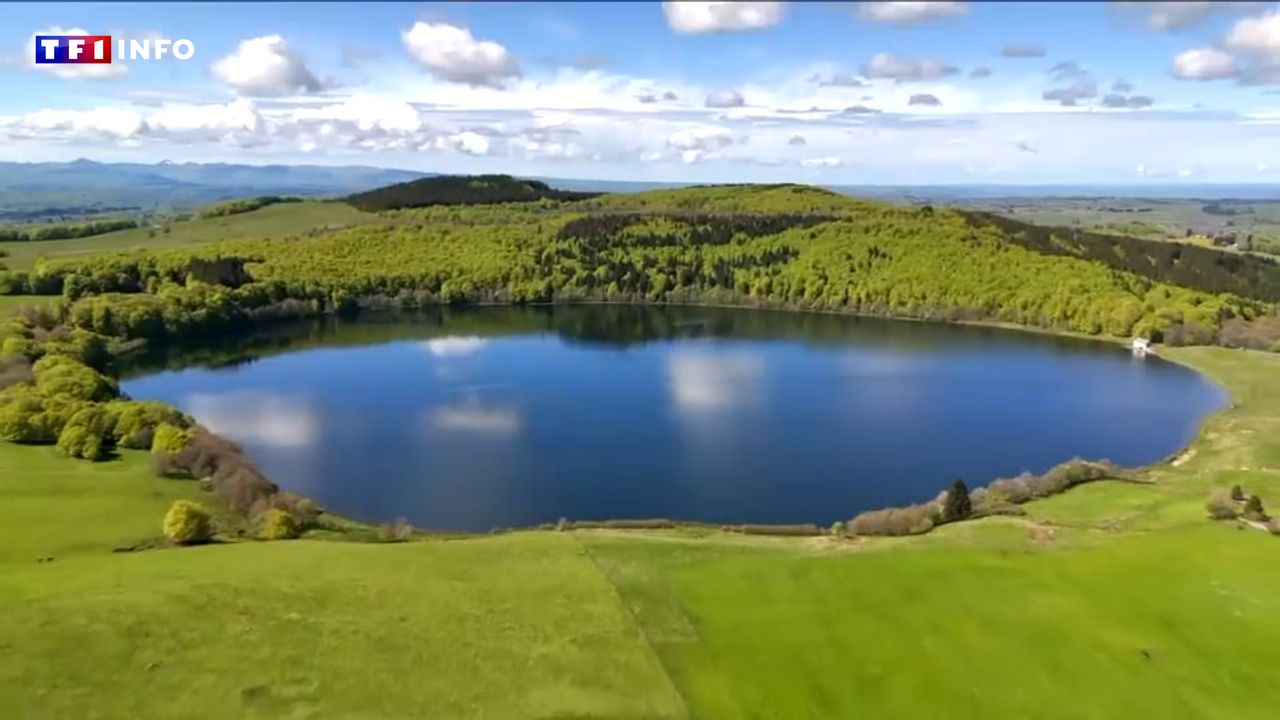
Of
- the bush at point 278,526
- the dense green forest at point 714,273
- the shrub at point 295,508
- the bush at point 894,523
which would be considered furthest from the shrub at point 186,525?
the dense green forest at point 714,273

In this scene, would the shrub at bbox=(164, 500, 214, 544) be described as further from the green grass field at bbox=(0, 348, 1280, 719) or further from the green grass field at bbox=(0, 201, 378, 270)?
the green grass field at bbox=(0, 201, 378, 270)

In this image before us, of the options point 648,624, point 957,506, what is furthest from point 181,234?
point 648,624

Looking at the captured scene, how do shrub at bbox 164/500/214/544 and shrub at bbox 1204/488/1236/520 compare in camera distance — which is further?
shrub at bbox 1204/488/1236/520

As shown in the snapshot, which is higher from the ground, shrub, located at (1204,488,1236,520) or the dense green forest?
the dense green forest

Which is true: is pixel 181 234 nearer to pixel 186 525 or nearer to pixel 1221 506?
pixel 186 525

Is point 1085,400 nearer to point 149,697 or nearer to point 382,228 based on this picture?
point 149,697

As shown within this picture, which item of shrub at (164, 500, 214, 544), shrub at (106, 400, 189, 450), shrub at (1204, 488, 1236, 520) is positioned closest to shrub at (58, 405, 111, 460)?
shrub at (106, 400, 189, 450)
